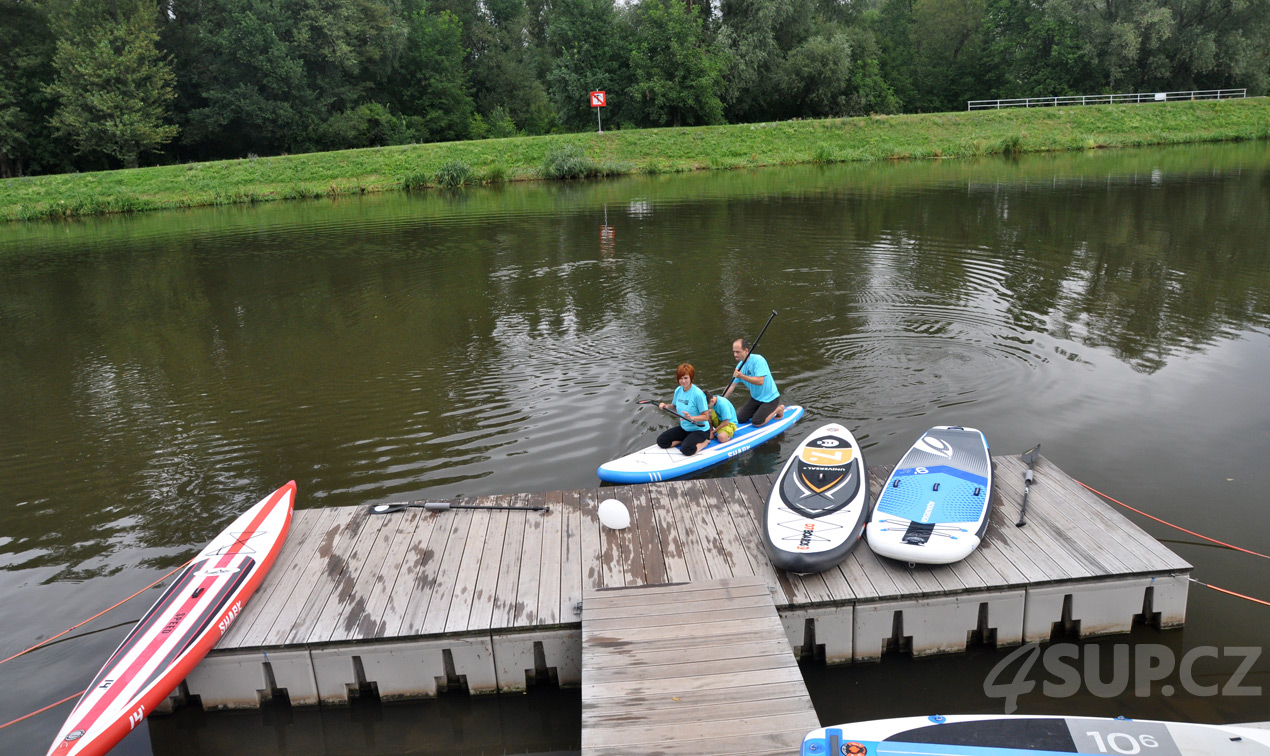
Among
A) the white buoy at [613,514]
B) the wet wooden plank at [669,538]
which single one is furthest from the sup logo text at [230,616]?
the wet wooden plank at [669,538]

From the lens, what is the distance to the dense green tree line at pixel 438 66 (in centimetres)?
4341

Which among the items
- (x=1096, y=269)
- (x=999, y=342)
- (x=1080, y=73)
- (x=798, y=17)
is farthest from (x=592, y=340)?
(x=1080, y=73)

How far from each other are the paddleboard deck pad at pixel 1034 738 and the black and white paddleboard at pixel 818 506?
163 cm

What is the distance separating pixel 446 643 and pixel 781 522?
2.66m

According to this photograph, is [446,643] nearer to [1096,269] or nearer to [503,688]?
[503,688]

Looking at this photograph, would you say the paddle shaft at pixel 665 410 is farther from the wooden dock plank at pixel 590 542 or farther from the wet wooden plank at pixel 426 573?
the wet wooden plank at pixel 426 573

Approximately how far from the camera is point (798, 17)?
1934 inches

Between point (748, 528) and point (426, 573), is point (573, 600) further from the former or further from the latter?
point (748, 528)

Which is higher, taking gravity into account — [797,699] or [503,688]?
[797,699]

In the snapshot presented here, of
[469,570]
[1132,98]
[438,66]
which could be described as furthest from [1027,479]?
[438,66]

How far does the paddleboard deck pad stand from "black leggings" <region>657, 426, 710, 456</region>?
14.8ft

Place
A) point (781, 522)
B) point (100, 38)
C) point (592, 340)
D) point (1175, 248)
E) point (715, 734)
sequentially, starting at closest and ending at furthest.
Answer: point (715, 734) < point (781, 522) < point (592, 340) < point (1175, 248) < point (100, 38)

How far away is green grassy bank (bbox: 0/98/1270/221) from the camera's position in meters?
37.9

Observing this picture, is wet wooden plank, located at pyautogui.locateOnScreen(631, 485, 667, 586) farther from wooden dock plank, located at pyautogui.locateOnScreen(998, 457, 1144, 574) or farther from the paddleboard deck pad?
wooden dock plank, located at pyautogui.locateOnScreen(998, 457, 1144, 574)
